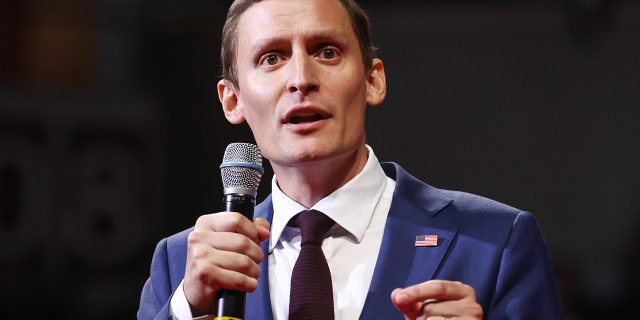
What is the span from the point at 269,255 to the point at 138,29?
1898 mm

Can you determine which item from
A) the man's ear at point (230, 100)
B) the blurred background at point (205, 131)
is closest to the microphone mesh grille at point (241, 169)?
the man's ear at point (230, 100)

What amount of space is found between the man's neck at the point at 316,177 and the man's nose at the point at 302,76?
0.53ft

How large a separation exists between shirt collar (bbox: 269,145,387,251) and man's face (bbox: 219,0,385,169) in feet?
0.26

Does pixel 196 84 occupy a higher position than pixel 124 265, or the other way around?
pixel 196 84

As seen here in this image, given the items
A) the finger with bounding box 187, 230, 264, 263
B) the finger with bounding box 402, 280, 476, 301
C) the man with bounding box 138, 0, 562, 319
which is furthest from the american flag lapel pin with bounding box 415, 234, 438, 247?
the finger with bounding box 187, 230, 264, 263

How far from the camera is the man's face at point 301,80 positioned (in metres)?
1.62

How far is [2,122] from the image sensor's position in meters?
3.27

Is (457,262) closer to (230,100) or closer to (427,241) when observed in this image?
(427,241)

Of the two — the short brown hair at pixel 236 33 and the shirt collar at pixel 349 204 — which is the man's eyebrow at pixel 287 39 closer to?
the short brown hair at pixel 236 33

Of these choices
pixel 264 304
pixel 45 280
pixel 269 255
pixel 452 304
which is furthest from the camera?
pixel 45 280

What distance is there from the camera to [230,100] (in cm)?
188

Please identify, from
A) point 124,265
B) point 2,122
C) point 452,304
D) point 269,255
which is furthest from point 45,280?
point 452,304

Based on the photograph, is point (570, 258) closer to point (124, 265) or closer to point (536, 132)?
point (536, 132)

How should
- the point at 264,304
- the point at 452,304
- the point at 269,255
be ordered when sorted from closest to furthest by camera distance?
the point at 452,304 → the point at 264,304 → the point at 269,255
